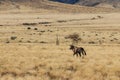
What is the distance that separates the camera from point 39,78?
616 inches

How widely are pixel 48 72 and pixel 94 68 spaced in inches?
99.0

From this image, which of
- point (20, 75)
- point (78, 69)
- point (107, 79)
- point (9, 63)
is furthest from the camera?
point (9, 63)

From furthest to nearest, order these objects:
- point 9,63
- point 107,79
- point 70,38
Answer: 1. point 70,38
2. point 9,63
3. point 107,79

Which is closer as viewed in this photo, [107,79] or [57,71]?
[107,79]

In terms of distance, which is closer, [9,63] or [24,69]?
[24,69]

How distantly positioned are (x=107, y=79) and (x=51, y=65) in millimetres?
4328

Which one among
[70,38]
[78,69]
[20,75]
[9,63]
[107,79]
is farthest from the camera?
[70,38]

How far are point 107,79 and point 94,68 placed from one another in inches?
98.8

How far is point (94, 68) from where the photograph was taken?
1798cm

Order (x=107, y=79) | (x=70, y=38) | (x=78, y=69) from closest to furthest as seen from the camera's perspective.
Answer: (x=107, y=79)
(x=78, y=69)
(x=70, y=38)

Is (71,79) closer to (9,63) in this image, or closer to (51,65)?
(51,65)

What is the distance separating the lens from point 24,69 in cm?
1798

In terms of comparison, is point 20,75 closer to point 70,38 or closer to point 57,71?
point 57,71

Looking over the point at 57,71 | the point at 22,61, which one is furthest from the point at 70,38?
the point at 57,71
